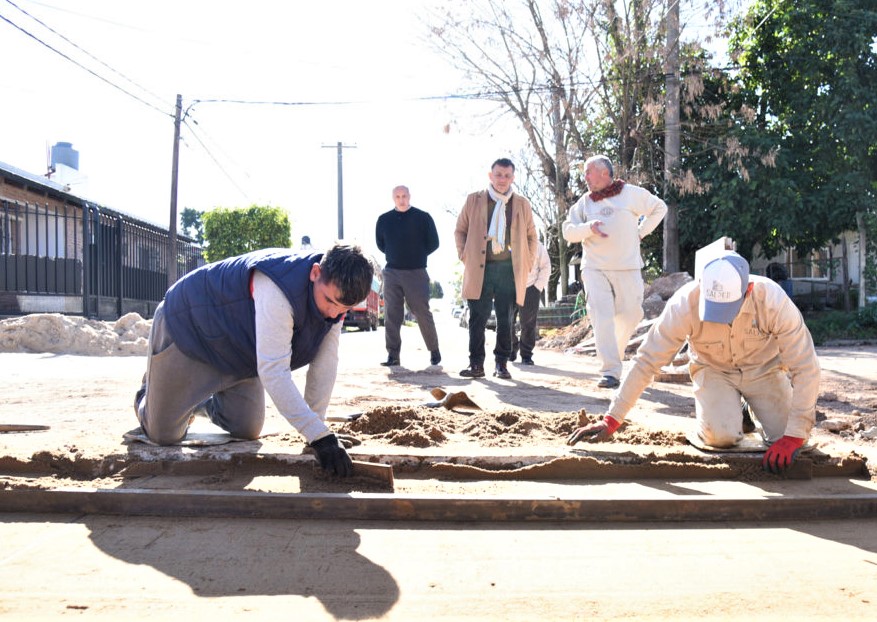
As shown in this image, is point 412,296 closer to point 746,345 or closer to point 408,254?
point 408,254

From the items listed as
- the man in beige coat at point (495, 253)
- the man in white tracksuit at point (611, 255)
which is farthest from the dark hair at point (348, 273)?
the man in beige coat at point (495, 253)

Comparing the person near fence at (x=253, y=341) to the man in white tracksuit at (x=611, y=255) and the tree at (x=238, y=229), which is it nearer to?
the man in white tracksuit at (x=611, y=255)

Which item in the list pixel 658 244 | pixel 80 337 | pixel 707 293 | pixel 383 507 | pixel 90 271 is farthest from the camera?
pixel 658 244

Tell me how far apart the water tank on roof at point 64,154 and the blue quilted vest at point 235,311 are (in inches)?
1382

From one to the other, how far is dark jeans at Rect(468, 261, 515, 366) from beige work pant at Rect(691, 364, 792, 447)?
3.15m

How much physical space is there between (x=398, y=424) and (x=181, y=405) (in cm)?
112

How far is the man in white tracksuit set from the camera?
6148 mm

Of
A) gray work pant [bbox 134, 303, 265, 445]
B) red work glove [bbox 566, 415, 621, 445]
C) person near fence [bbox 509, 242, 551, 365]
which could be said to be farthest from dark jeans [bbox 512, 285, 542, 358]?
gray work pant [bbox 134, 303, 265, 445]

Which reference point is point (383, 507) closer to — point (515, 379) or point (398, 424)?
point (398, 424)

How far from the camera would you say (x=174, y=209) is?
21.7 m

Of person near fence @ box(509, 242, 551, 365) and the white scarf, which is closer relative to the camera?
the white scarf

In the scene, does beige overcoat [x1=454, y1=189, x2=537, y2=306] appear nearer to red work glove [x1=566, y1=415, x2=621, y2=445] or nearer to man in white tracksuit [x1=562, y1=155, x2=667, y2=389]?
man in white tracksuit [x1=562, y1=155, x2=667, y2=389]

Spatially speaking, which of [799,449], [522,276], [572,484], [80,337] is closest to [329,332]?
[572,484]

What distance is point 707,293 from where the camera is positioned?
318cm
